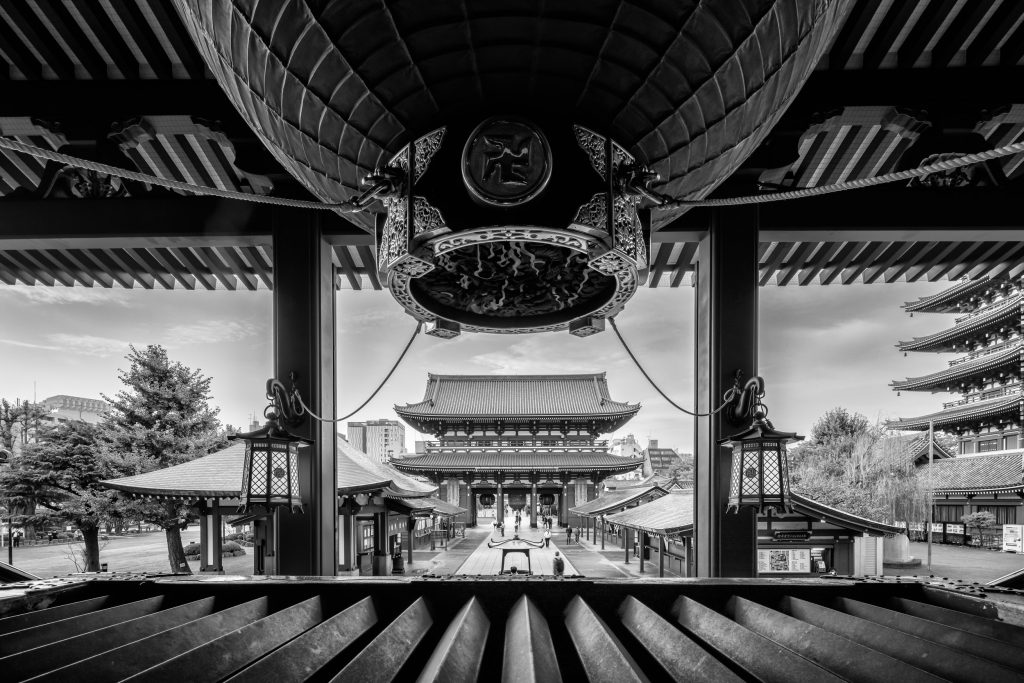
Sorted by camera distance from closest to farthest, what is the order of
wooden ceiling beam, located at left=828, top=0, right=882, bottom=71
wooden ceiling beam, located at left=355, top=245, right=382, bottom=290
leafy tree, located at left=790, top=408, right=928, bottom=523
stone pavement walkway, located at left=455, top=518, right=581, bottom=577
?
1. wooden ceiling beam, located at left=828, top=0, right=882, bottom=71
2. wooden ceiling beam, located at left=355, top=245, right=382, bottom=290
3. stone pavement walkway, located at left=455, top=518, right=581, bottom=577
4. leafy tree, located at left=790, top=408, right=928, bottom=523

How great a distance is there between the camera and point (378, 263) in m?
0.96

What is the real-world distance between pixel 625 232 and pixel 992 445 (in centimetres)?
2260

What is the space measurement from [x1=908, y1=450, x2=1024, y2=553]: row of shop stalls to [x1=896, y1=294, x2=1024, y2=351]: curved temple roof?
366cm

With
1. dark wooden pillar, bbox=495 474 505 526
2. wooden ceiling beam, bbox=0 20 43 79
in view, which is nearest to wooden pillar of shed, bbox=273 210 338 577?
wooden ceiling beam, bbox=0 20 43 79

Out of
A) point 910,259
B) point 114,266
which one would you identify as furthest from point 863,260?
point 114,266

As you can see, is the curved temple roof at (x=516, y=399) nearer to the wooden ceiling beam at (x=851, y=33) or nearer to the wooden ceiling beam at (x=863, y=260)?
the wooden ceiling beam at (x=863, y=260)

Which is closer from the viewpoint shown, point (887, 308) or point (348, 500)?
point (348, 500)

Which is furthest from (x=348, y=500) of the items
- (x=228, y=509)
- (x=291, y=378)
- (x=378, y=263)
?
(x=378, y=263)

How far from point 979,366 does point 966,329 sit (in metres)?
1.28

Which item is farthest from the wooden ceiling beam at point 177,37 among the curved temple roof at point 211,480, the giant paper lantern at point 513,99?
the curved temple roof at point 211,480

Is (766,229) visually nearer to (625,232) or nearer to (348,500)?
(625,232)

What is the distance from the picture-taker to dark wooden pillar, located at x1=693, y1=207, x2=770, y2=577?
9.09ft

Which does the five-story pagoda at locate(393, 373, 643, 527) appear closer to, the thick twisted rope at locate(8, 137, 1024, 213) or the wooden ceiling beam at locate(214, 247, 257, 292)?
the wooden ceiling beam at locate(214, 247, 257, 292)

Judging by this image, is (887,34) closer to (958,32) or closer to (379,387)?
(958,32)
